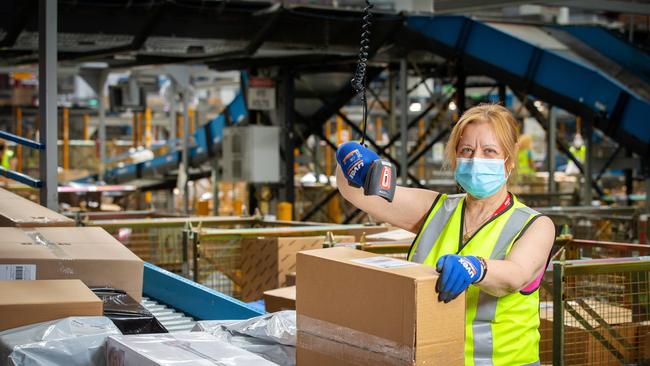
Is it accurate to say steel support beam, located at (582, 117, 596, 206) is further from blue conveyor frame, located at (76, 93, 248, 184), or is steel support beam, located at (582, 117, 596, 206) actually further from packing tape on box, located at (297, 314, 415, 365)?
packing tape on box, located at (297, 314, 415, 365)

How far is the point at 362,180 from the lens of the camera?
2924mm

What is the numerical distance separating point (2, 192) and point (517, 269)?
436 centimetres

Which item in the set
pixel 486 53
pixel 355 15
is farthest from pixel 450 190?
pixel 355 15

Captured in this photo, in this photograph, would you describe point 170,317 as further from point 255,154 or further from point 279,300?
point 255,154

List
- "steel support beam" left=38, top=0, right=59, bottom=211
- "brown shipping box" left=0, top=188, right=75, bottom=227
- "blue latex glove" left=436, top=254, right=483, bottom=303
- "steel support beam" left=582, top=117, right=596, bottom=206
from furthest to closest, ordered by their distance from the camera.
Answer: "steel support beam" left=582, top=117, right=596, bottom=206 < "steel support beam" left=38, top=0, right=59, bottom=211 < "brown shipping box" left=0, top=188, right=75, bottom=227 < "blue latex glove" left=436, top=254, right=483, bottom=303

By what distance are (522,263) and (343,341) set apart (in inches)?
24.4

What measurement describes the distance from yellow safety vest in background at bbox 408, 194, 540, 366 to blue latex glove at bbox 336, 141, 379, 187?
1.24 feet

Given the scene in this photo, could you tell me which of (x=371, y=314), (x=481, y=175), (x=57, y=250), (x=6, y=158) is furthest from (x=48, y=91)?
(x=6, y=158)

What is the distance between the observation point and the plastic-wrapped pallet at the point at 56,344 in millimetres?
2682

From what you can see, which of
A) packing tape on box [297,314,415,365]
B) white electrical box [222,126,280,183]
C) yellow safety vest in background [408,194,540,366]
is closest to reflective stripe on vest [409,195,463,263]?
yellow safety vest in background [408,194,540,366]

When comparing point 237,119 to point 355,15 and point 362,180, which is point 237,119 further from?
point 362,180

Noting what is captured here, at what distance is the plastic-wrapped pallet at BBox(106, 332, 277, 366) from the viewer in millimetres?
2445

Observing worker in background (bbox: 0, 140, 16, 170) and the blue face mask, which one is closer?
the blue face mask

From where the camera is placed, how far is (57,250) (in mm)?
3990
